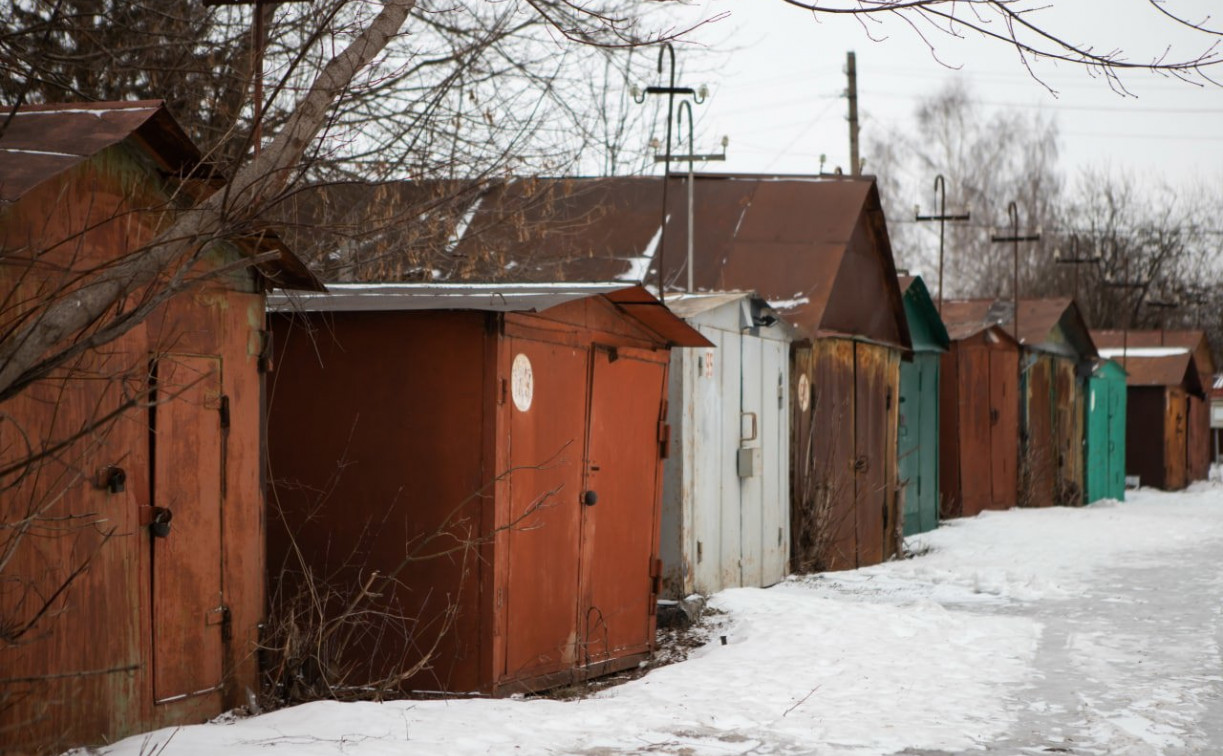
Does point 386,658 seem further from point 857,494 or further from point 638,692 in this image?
point 857,494

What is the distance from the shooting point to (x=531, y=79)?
1155 centimetres

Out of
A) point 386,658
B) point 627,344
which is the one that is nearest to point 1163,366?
point 627,344

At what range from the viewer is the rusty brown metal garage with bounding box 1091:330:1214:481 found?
3638cm

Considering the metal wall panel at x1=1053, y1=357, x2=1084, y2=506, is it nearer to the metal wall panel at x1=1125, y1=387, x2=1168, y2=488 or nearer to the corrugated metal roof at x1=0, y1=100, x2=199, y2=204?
the metal wall panel at x1=1125, y1=387, x2=1168, y2=488

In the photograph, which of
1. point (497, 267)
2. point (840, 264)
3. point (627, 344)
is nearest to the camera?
point (627, 344)

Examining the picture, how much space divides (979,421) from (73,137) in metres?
18.1

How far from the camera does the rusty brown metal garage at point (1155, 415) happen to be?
3238cm

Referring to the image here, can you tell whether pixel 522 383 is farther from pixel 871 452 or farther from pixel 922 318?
pixel 922 318

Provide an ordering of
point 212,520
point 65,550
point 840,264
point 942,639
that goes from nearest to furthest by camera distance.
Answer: point 65,550 → point 212,520 → point 942,639 → point 840,264

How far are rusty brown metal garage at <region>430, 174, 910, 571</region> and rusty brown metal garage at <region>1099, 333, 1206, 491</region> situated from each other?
17932mm

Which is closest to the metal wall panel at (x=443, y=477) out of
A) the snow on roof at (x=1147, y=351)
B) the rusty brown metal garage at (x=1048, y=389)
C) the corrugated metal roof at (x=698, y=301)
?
the corrugated metal roof at (x=698, y=301)

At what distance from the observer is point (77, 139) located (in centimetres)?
519

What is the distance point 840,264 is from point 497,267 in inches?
151

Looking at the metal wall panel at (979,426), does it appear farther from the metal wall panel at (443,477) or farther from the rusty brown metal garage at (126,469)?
the rusty brown metal garage at (126,469)
